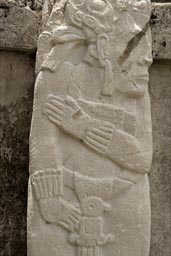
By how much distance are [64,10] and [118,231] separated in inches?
45.1

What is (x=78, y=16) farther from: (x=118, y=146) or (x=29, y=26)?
(x=118, y=146)

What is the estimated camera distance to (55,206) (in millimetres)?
2412

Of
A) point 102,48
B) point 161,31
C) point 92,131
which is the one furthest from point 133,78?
point 161,31

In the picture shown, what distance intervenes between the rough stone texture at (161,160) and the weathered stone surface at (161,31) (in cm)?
7

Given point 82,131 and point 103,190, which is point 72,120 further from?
point 103,190

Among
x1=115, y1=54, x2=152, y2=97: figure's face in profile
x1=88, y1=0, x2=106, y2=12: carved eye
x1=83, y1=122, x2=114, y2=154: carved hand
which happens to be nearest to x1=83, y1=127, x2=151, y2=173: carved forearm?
x1=83, y1=122, x2=114, y2=154: carved hand

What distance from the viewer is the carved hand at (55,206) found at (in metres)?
2.41

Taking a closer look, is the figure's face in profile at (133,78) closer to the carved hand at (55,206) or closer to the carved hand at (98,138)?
the carved hand at (98,138)

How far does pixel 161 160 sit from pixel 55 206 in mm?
719

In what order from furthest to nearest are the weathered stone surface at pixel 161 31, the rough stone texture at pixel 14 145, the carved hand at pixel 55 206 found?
the weathered stone surface at pixel 161 31, the rough stone texture at pixel 14 145, the carved hand at pixel 55 206

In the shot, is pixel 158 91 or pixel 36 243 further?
pixel 158 91

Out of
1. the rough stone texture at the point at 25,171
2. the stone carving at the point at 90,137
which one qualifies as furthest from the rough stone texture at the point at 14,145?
the stone carving at the point at 90,137

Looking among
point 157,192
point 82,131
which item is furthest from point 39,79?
point 157,192

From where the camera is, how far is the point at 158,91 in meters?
2.84
